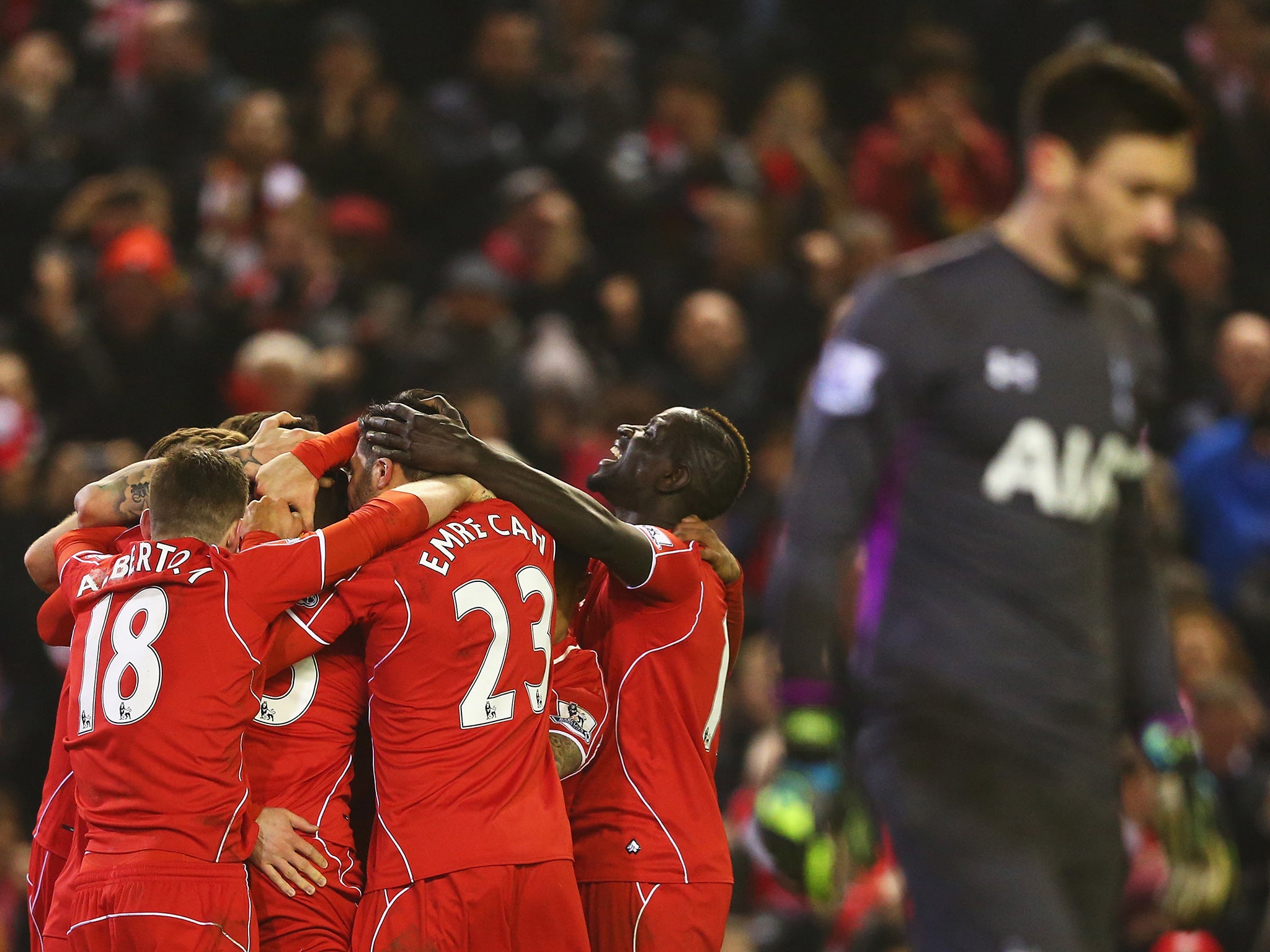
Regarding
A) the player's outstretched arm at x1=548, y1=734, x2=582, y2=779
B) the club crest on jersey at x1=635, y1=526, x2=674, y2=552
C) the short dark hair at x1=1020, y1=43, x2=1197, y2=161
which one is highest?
the short dark hair at x1=1020, y1=43, x2=1197, y2=161

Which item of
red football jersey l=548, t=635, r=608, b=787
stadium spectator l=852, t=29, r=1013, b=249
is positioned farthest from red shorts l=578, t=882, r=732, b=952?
stadium spectator l=852, t=29, r=1013, b=249

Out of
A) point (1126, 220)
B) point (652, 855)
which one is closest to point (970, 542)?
point (1126, 220)

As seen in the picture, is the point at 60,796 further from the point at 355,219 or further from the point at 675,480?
the point at 355,219

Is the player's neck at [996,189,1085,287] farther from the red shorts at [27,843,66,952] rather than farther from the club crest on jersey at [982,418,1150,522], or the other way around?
the red shorts at [27,843,66,952]

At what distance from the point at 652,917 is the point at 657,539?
109 cm

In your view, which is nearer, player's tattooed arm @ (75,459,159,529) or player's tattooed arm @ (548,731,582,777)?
player's tattooed arm @ (548,731,582,777)

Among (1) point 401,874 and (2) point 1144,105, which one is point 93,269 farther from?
(2) point 1144,105

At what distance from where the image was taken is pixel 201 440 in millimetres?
4902

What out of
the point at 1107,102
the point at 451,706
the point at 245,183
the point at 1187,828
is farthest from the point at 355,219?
the point at 1187,828

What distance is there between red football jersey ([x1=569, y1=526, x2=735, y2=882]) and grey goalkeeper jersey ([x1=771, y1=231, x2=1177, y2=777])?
1.20m

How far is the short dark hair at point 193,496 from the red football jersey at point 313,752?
0.48 meters

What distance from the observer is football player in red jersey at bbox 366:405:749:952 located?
15.3 feet

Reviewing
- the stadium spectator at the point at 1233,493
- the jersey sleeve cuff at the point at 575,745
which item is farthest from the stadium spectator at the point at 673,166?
the jersey sleeve cuff at the point at 575,745

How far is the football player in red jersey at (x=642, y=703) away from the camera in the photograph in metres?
4.65
